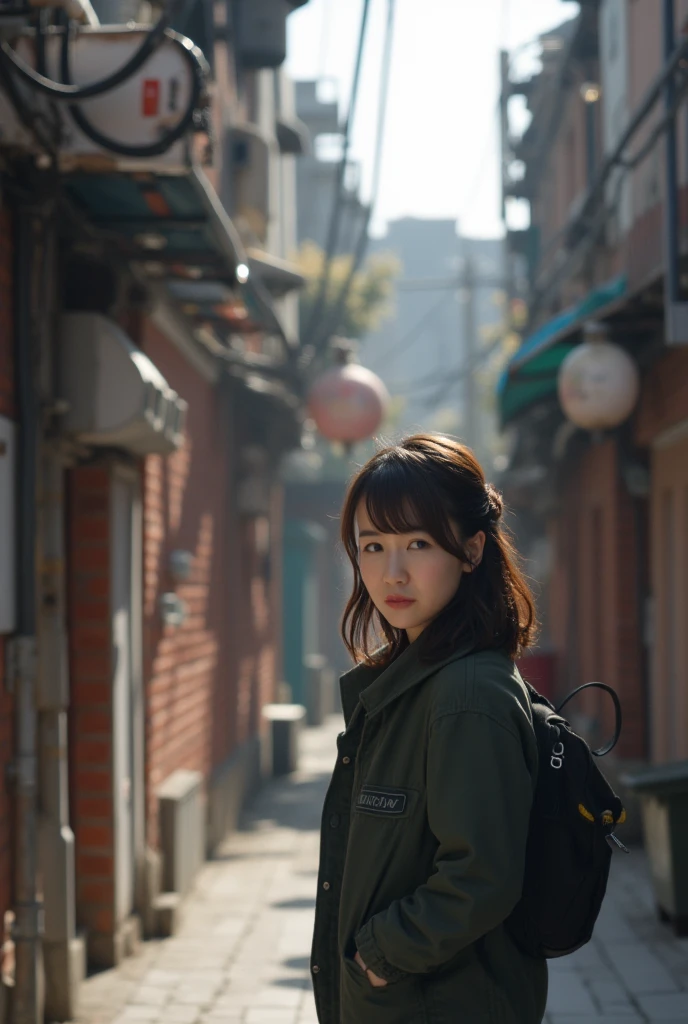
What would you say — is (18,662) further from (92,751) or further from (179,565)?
(179,565)

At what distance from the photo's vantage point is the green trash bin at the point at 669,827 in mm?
6480

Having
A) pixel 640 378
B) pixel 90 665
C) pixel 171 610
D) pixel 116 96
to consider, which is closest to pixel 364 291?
pixel 640 378

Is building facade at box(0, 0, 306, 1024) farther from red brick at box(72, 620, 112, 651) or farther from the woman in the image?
the woman

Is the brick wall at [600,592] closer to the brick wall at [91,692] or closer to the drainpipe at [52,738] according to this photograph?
the brick wall at [91,692]

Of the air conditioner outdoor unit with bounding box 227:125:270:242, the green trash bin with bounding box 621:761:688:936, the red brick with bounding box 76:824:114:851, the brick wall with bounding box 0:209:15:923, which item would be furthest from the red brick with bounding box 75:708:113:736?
the air conditioner outdoor unit with bounding box 227:125:270:242

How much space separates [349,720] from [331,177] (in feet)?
99.0

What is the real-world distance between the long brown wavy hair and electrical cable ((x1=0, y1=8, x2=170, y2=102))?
231 cm

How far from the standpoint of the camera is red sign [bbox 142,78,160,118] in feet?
15.9

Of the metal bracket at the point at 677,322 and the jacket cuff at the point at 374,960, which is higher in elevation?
the metal bracket at the point at 677,322

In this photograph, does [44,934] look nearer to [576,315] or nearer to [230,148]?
[576,315]

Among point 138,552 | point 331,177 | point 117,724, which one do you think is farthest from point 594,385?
point 331,177

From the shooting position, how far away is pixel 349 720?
2.70 meters

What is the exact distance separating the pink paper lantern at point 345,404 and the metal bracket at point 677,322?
4.69 meters

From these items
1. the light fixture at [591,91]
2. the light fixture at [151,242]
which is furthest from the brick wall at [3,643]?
the light fixture at [591,91]
